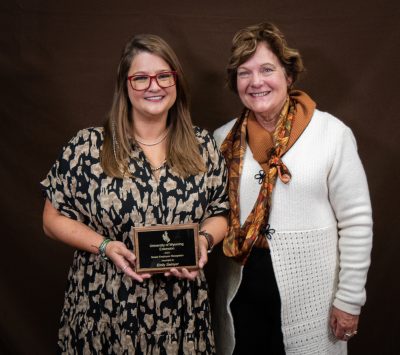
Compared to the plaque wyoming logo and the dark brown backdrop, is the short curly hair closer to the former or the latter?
the dark brown backdrop

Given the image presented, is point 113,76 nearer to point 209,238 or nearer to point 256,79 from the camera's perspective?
point 256,79

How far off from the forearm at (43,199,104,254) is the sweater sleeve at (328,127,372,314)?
0.88m

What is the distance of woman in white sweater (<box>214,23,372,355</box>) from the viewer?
1.91m

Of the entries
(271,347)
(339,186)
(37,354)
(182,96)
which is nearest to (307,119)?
(339,186)

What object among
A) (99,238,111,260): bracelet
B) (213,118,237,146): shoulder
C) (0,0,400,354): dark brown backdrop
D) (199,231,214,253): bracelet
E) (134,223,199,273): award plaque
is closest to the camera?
(134,223,199,273): award plaque

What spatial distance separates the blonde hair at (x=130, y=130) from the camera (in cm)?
Result: 182

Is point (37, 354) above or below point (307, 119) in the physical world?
below

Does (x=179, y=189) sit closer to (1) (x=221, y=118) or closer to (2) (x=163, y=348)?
(2) (x=163, y=348)

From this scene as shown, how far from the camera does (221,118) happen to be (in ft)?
8.34

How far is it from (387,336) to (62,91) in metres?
2.04

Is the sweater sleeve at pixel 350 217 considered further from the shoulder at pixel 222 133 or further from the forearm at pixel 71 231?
the forearm at pixel 71 231

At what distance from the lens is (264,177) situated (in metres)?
1.95

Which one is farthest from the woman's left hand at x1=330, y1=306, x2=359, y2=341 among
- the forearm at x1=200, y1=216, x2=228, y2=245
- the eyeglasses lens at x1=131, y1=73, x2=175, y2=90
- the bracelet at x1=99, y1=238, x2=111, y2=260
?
the eyeglasses lens at x1=131, y1=73, x2=175, y2=90

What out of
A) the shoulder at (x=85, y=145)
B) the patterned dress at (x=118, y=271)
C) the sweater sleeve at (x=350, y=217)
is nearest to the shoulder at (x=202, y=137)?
the patterned dress at (x=118, y=271)
